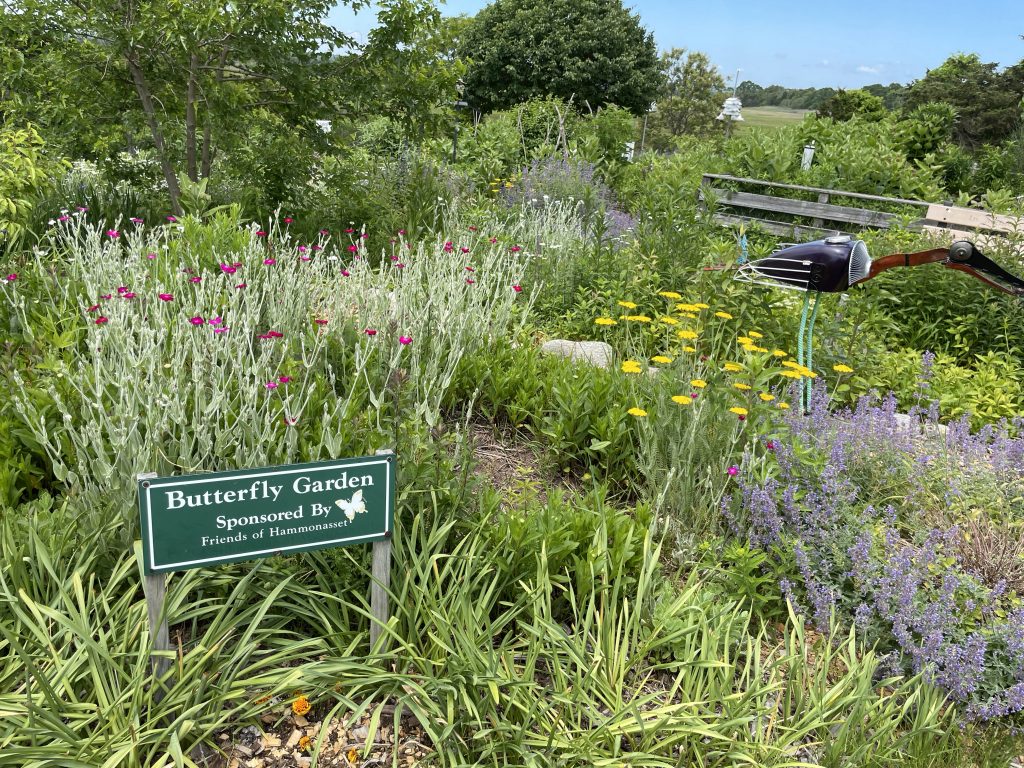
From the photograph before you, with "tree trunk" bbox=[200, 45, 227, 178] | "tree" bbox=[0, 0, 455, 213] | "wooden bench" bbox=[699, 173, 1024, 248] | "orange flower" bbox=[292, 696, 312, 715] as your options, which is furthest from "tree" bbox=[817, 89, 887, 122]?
"orange flower" bbox=[292, 696, 312, 715]

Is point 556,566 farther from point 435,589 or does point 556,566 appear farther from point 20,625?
point 20,625

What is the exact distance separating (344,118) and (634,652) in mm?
5963

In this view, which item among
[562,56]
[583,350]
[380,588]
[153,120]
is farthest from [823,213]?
[562,56]

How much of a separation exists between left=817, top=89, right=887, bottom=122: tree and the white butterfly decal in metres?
15.8

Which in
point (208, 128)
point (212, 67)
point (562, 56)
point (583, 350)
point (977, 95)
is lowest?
point (583, 350)

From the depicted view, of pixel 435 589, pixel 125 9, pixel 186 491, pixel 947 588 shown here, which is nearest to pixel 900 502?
pixel 947 588

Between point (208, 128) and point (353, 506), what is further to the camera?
point (208, 128)

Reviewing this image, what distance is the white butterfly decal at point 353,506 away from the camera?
77.7 inches

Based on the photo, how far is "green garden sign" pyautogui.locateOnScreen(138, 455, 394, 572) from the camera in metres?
1.76

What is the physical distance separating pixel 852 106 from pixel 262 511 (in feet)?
71.1

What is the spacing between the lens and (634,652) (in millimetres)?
2299

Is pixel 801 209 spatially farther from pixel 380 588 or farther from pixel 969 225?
pixel 380 588

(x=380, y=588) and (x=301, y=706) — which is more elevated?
(x=380, y=588)

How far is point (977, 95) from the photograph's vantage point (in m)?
21.7
